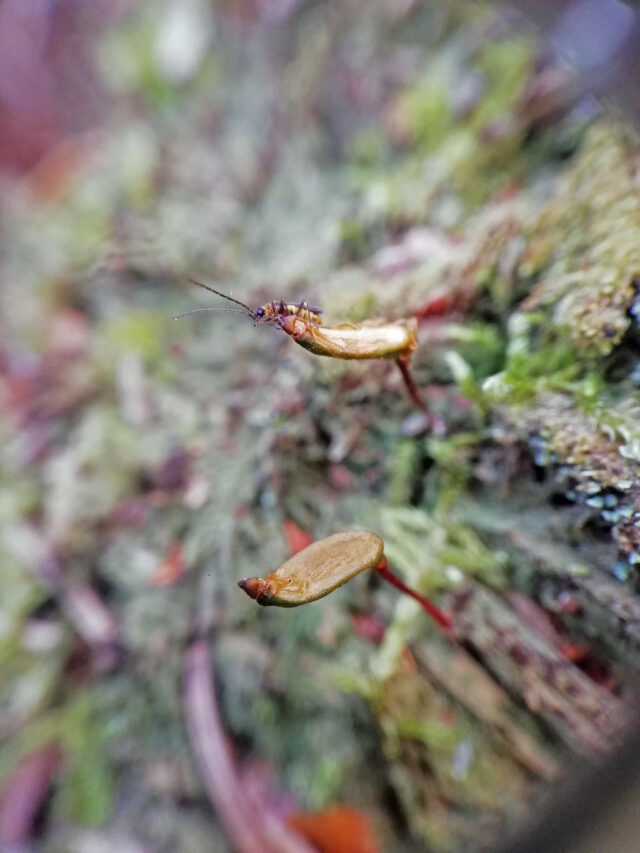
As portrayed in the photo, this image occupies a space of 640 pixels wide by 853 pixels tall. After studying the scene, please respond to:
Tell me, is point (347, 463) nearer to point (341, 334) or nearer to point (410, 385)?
point (410, 385)

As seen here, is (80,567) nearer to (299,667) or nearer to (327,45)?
(299,667)

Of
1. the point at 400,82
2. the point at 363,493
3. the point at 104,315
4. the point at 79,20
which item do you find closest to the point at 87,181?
the point at 104,315

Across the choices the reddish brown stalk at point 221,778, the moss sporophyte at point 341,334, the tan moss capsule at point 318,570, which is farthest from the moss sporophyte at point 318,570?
the reddish brown stalk at point 221,778

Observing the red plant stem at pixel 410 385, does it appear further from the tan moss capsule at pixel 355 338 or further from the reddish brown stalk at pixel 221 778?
the reddish brown stalk at pixel 221 778

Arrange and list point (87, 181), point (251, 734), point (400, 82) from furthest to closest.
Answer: point (87, 181), point (400, 82), point (251, 734)

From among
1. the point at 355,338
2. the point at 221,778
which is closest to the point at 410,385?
the point at 355,338

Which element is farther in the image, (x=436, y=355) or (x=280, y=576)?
(x=436, y=355)
